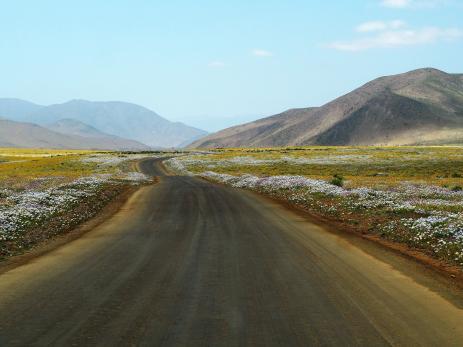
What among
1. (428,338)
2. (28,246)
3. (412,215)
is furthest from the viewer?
(412,215)

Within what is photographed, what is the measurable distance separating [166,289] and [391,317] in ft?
15.7

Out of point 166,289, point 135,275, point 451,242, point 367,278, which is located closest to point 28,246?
point 135,275

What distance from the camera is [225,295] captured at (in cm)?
1062

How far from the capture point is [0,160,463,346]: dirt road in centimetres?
843

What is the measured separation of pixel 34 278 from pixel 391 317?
27.6 ft

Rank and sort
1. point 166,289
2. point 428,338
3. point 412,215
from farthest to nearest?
point 412,215
point 166,289
point 428,338

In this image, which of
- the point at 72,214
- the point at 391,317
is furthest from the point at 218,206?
the point at 391,317

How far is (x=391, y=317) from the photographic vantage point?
9.47m

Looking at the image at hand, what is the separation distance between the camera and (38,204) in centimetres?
2639

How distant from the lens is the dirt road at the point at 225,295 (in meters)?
8.43

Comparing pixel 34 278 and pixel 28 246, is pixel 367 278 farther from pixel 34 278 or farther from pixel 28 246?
pixel 28 246

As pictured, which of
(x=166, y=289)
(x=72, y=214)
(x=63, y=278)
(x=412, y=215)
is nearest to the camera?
(x=166, y=289)

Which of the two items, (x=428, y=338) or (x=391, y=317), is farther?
(x=391, y=317)

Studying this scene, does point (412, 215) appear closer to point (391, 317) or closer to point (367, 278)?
point (367, 278)
